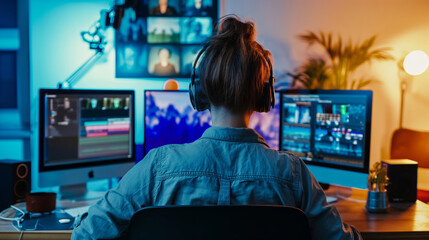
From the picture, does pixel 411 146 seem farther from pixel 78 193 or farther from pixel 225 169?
pixel 225 169

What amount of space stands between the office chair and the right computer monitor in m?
1.43

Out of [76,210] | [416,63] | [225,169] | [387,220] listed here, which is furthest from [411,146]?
[225,169]

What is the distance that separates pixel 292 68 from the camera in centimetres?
304

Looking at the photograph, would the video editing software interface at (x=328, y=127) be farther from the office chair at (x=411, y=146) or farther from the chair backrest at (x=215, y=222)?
the office chair at (x=411, y=146)

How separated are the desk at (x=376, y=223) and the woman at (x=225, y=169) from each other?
53 cm

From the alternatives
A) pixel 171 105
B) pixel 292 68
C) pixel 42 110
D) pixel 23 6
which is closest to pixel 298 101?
pixel 171 105

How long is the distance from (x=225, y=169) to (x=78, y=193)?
52.8 inches

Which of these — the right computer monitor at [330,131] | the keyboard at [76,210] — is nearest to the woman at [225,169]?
the keyboard at [76,210]

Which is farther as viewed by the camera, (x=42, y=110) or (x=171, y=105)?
(x=171, y=105)

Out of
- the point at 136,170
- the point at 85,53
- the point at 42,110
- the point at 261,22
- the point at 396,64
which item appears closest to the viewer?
the point at 136,170

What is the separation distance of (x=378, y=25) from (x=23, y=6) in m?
2.60

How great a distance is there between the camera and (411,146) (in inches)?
122

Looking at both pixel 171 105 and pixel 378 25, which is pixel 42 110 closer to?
pixel 171 105

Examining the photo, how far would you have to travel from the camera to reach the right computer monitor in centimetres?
184
